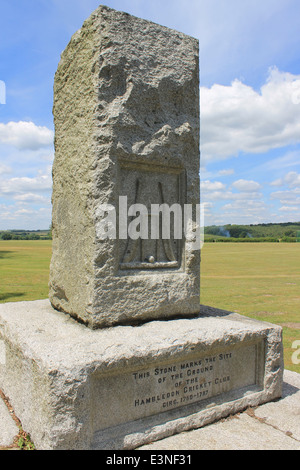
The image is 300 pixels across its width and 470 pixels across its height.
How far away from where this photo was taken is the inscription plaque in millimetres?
2539

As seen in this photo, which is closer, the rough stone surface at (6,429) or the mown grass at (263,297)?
the rough stone surface at (6,429)

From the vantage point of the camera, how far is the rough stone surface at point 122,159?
2.95 meters

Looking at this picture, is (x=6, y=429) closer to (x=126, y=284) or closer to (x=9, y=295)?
(x=126, y=284)

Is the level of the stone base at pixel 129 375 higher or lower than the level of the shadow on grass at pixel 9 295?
higher

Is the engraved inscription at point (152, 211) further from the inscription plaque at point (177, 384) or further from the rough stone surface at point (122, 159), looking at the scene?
the inscription plaque at point (177, 384)

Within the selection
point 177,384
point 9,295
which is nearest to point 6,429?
point 177,384

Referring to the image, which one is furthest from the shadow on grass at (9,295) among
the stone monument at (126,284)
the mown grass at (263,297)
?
the stone monument at (126,284)

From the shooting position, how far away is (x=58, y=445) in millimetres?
2250

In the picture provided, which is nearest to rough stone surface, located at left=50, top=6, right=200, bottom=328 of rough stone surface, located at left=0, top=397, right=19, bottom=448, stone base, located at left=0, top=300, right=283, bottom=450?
stone base, located at left=0, top=300, right=283, bottom=450

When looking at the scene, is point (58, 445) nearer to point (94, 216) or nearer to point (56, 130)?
point (94, 216)

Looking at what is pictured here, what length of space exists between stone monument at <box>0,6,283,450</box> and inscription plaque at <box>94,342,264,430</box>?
0.01 m

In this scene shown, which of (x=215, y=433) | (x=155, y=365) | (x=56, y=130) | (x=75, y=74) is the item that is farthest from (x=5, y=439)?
(x=75, y=74)

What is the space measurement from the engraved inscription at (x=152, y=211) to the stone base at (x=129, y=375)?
600 millimetres
